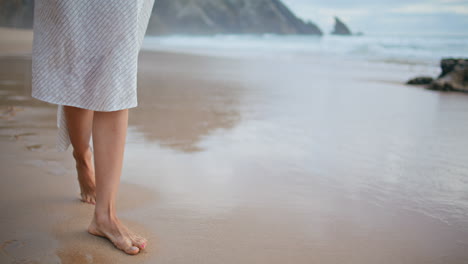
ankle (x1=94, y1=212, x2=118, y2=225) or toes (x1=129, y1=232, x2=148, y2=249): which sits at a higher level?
ankle (x1=94, y1=212, x2=118, y2=225)

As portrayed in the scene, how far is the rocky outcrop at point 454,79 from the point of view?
554 centimetres

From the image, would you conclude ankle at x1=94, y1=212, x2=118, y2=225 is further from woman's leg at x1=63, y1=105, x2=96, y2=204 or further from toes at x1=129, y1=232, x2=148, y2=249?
woman's leg at x1=63, y1=105, x2=96, y2=204

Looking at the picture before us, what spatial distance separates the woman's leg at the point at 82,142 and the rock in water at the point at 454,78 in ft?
17.7

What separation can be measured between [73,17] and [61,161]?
101 cm

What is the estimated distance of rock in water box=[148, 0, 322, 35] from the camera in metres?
69.8

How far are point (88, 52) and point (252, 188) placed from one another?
931 mm

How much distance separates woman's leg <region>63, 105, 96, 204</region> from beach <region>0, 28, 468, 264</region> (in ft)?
0.22

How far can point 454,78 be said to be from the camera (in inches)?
224

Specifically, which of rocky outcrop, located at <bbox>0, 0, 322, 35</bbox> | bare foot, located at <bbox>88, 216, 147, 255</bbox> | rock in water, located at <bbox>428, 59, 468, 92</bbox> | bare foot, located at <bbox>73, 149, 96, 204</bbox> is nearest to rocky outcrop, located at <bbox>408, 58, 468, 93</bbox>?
rock in water, located at <bbox>428, 59, 468, 92</bbox>

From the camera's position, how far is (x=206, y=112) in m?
3.30

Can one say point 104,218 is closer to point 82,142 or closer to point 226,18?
point 82,142

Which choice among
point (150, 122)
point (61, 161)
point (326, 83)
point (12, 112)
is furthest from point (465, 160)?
point (326, 83)

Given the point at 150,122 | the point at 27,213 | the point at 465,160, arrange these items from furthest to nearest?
1. the point at 150,122
2. the point at 465,160
3. the point at 27,213

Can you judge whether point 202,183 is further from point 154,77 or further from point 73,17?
point 154,77
